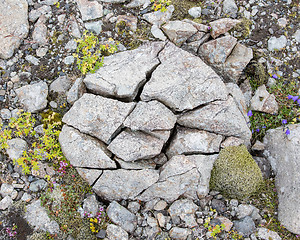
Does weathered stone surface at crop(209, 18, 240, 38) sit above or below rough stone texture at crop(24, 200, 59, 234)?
above

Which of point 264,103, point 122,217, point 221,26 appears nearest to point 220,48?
point 221,26

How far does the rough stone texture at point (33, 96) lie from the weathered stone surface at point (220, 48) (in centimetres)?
408

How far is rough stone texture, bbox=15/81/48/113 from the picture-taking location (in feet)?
21.3

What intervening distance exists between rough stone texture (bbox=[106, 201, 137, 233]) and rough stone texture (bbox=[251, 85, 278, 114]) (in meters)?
3.86

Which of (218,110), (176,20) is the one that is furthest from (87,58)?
(218,110)

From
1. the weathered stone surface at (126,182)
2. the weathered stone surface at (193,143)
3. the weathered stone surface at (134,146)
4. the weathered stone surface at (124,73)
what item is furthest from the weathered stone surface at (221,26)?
the weathered stone surface at (126,182)

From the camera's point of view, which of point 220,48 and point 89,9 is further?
point 89,9

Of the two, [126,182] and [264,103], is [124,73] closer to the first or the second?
[126,182]

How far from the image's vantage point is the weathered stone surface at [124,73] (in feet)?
20.4

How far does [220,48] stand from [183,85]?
1.58m

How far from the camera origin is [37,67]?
684 centimetres

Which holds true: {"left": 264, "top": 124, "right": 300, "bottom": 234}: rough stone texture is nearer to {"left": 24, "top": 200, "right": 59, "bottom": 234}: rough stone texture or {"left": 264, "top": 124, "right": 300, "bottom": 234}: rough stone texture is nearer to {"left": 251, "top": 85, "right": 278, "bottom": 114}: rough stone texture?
{"left": 251, "top": 85, "right": 278, "bottom": 114}: rough stone texture

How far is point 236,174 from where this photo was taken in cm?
582

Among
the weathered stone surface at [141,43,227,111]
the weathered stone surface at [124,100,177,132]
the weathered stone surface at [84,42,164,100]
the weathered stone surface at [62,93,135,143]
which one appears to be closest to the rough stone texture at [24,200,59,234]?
the weathered stone surface at [62,93,135,143]
